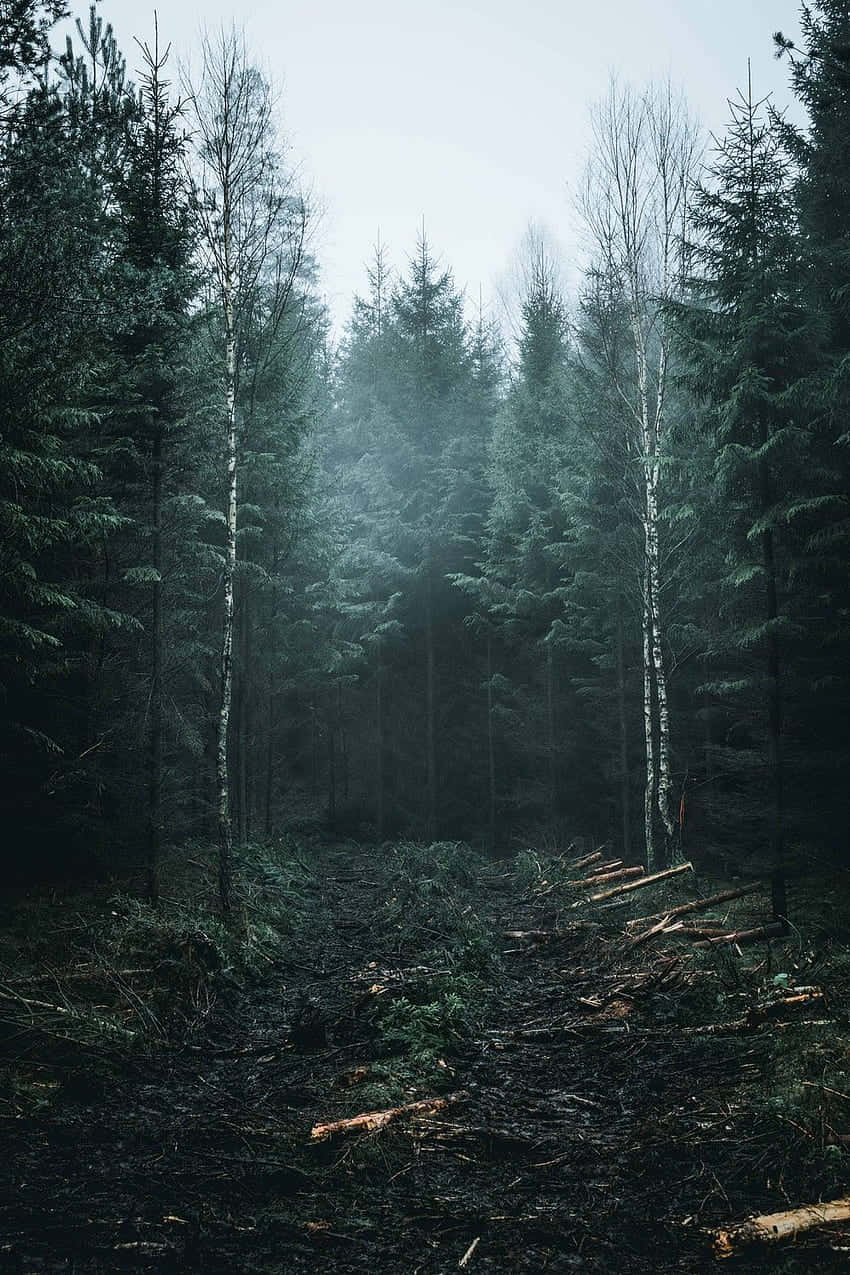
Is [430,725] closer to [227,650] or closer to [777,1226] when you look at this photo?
[227,650]

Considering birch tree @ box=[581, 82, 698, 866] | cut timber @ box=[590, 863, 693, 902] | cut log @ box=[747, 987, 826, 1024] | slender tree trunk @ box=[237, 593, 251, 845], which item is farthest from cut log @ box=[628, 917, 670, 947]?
slender tree trunk @ box=[237, 593, 251, 845]

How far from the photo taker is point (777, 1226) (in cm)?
374

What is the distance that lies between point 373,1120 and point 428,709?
21.8 m

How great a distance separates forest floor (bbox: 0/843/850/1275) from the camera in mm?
4016

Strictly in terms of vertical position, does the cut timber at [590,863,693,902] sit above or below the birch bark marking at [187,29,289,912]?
below

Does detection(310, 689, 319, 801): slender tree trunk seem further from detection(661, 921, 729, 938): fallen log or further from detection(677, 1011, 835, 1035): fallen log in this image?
detection(677, 1011, 835, 1035): fallen log

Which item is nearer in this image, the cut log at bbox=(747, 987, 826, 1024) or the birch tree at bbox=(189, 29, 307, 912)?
the cut log at bbox=(747, 987, 826, 1024)

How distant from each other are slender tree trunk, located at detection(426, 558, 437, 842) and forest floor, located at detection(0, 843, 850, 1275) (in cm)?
1492

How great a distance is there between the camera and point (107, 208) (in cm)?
1386

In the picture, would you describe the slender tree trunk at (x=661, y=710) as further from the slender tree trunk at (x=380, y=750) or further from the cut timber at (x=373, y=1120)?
the slender tree trunk at (x=380, y=750)

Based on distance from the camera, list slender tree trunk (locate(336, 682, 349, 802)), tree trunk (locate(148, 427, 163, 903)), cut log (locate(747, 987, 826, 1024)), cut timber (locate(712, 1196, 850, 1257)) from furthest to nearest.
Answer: slender tree trunk (locate(336, 682, 349, 802)) → tree trunk (locate(148, 427, 163, 903)) → cut log (locate(747, 987, 826, 1024)) → cut timber (locate(712, 1196, 850, 1257))

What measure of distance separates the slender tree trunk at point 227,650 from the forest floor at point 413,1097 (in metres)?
1.24

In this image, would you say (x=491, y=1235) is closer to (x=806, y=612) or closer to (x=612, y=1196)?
(x=612, y=1196)

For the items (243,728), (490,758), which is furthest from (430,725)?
(243,728)
